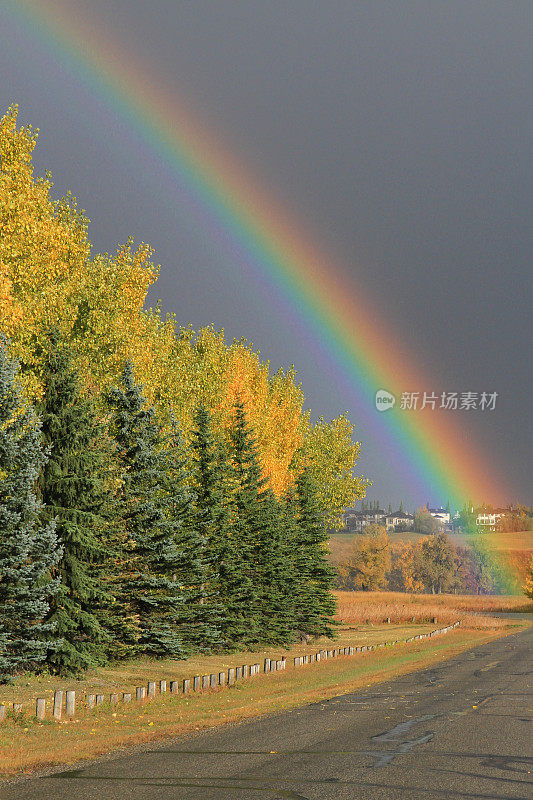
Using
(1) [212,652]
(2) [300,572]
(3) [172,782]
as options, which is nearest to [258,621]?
(1) [212,652]

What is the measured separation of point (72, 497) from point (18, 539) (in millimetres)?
4735

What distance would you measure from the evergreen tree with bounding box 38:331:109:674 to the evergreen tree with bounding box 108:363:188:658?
8.55ft

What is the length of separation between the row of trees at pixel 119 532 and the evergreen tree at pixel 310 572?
5.41 m

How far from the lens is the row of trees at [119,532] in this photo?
21.8 meters

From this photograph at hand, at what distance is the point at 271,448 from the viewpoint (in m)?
57.8

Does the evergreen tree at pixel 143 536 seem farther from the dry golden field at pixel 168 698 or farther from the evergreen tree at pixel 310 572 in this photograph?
the evergreen tree at pixel 310 572

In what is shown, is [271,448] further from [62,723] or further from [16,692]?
[62,723]

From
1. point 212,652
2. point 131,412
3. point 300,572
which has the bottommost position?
point 212,652

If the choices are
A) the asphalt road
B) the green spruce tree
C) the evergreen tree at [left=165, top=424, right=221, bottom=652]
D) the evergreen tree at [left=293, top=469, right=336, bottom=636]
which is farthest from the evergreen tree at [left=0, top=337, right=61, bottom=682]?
the evergreen tree at [left=293, top=469, right=336, bottom=636]

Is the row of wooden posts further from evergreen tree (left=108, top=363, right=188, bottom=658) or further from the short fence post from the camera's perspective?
evergreen tree (left=108, top=363, right=188, bottom=658)

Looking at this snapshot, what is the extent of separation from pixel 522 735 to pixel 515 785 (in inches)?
192

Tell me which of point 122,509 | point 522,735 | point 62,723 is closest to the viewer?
point 522,735

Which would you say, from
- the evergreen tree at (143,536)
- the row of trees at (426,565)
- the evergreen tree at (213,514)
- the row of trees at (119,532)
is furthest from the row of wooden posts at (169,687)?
the row of trees at (426,565)

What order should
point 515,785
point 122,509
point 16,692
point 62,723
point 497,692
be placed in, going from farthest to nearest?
point 122,509 < point 497,692 < point 16,692 < point 62,723 < point 515,785
